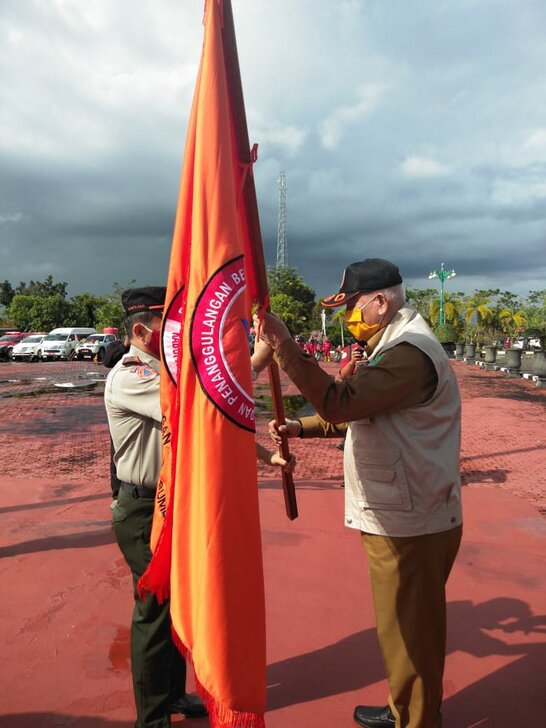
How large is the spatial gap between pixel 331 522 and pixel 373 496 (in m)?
3.33

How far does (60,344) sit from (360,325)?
111 feet

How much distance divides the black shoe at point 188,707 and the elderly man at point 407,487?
Result: 1020 mm

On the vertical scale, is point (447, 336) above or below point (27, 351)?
above

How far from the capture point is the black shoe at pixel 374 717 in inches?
101

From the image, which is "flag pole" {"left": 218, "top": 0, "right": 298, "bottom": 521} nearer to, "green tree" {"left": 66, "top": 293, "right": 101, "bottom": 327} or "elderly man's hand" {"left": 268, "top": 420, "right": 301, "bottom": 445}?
"elderly man's hand" {"left": 268, "top": 420, "right": 301, "bottom": 445}

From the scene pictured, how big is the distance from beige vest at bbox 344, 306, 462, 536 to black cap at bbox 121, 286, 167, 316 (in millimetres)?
1083

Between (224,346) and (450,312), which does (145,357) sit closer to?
(224,346)

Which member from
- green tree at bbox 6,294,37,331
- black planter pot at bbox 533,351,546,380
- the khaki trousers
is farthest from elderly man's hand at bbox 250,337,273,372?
green tree at bbox 6,294,37,331

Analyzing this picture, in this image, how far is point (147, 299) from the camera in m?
2.62

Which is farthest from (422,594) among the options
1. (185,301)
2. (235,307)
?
(185,301)

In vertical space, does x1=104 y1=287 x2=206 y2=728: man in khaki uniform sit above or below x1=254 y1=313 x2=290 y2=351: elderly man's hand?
below

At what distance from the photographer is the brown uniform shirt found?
2.00 meters

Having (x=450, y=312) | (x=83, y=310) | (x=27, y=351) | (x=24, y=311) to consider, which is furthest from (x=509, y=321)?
(x=24, y=311)

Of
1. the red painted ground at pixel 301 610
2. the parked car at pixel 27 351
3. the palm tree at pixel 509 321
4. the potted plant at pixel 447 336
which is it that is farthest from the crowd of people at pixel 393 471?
the palm tree at pixel 509 321
